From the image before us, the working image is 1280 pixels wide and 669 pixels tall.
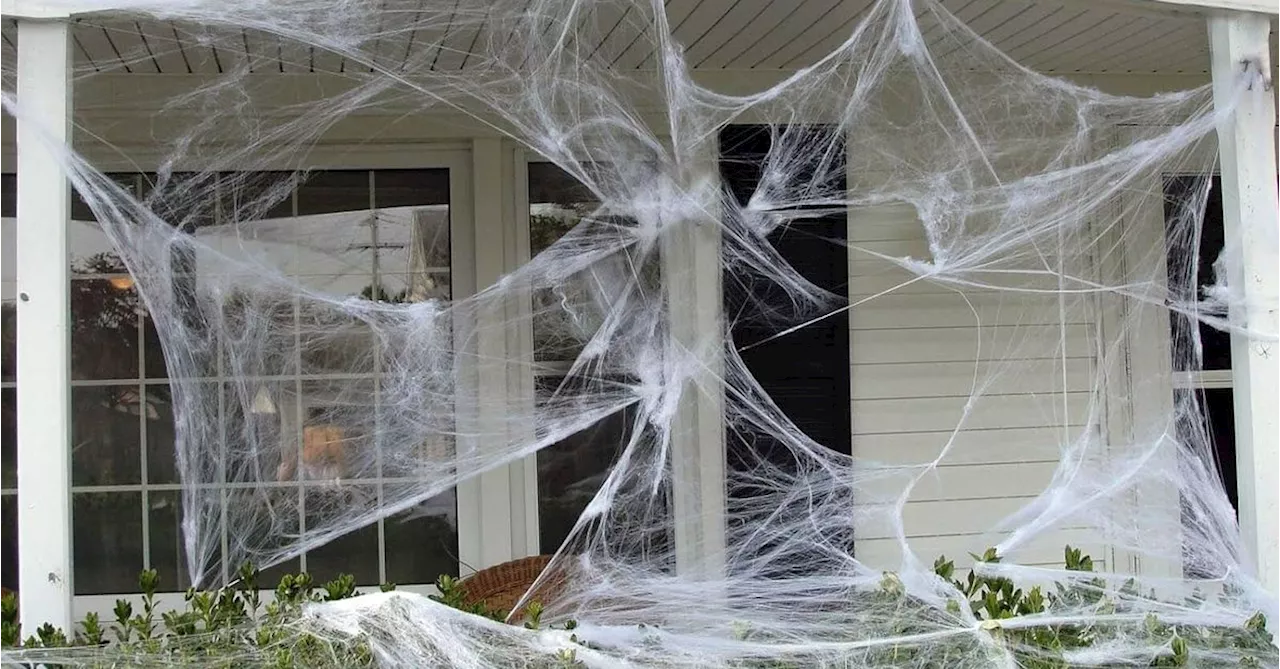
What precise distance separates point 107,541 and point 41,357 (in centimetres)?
199

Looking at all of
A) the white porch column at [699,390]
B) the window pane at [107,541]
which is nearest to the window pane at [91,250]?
the window pane at [107,541]

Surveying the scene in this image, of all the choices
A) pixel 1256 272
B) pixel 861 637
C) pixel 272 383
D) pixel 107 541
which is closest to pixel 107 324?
pixel 272 383

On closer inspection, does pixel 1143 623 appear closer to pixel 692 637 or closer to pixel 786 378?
pixel 692 637

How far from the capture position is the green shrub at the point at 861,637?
2.43m

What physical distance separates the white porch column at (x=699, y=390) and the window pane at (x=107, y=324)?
233 centimetres

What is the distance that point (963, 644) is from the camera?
260 centimetres

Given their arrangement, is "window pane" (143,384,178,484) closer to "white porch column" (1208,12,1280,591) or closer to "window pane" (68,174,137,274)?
"window pane" (68,174,137,274)

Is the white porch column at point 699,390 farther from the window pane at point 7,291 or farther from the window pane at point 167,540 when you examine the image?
the window pane at point 7,291

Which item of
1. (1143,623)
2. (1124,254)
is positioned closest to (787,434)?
(1143,623)

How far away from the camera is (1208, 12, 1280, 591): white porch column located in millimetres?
2691

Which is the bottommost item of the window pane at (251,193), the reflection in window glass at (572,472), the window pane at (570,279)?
the reflection in window glass at (572,472)

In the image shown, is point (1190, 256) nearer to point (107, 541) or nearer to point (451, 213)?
point (451, 213)

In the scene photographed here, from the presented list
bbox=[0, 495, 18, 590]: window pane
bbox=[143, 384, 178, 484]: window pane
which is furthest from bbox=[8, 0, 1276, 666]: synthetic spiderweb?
bbox=[0, 495, 18, 590]: window pane

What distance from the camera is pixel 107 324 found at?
403cm
